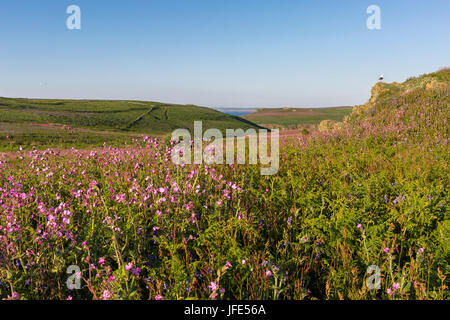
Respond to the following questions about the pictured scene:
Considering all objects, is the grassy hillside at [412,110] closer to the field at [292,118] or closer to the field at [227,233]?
the field at [227,233]

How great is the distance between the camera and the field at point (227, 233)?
227 cm

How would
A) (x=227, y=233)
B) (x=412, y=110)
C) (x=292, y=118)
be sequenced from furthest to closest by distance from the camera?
(x=292, y=118) < (x=412, y=110) < (x=227, y=233)

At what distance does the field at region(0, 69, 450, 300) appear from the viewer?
2271mm

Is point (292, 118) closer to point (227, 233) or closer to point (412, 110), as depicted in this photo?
point (412, 110)

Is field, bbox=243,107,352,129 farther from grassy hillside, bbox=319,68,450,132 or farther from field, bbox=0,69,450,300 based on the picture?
field, bbox=0,69,450,300

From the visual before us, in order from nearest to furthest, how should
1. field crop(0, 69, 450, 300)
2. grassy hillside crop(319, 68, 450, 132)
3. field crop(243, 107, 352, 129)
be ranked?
Answer: field crop(0, 69, 450, 300)
grassy hillside crop(319, 68, 450, 132)
field crop(243, 107, 352, 129)

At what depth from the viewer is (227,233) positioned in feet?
9.93

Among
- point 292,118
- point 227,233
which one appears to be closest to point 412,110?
point 227,233

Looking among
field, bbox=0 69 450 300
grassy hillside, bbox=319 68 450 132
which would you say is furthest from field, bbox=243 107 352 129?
field, bbox=0 69 450 300

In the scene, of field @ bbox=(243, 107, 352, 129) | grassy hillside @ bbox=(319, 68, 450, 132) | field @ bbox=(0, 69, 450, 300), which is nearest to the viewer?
field @ bbox=(0, 69, 450, 300)

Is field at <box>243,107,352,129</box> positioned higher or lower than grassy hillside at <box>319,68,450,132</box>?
higher

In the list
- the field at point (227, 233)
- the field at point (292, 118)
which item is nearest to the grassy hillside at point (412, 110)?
the field at point (227, 233)

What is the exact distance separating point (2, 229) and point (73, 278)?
1511 millimetres
